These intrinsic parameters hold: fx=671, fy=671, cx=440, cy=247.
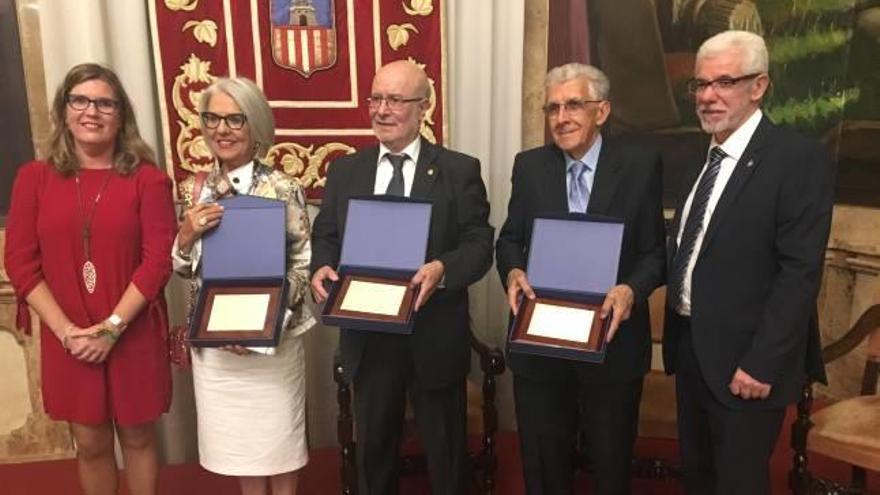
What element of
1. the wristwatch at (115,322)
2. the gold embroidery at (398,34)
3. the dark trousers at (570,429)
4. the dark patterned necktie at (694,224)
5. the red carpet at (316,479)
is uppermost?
the gold embroidery at (398,34)

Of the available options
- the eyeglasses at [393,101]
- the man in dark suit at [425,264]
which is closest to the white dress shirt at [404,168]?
the man in dark suit at [425,264]

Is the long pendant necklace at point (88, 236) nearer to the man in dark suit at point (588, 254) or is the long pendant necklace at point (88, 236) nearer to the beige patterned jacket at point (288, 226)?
the beige patterned jacket at point (288, 226)

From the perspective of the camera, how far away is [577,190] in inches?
85.2

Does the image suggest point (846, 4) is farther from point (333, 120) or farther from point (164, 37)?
point (164, 37)

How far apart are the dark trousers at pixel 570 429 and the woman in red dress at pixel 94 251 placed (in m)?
1.28

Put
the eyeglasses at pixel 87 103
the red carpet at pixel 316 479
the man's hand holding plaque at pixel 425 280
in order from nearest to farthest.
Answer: the man's hand holding plaque at pixel 425 280, the eyeglasses at pixel 87 103, the red carpet at pixel 316 479

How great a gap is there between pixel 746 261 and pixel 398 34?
186 centimetres

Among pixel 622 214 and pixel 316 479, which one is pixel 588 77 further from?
pixel 316 479

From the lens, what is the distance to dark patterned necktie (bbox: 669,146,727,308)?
1.97 m

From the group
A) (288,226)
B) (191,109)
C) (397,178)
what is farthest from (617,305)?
(191,109)

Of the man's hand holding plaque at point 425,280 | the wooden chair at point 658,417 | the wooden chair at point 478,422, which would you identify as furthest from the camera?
the wooden chair at point 658,417

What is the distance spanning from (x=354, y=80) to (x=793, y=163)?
191cm

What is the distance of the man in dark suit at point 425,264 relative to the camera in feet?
7.00

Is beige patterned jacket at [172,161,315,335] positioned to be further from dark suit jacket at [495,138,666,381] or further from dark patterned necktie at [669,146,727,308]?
dark patterned necktie at [669,146,727,308]
